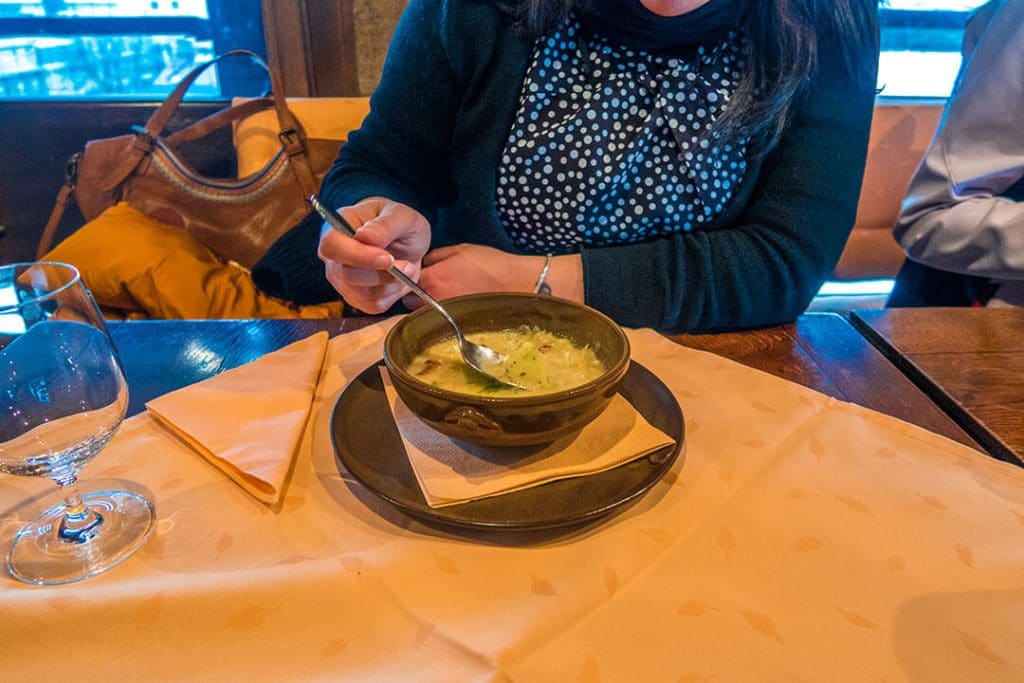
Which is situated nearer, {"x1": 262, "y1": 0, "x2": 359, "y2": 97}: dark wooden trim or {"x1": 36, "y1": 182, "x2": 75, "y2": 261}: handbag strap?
{"x1": 36, "y1": 182, "x2": 75, "y2": 261}: handbag strap

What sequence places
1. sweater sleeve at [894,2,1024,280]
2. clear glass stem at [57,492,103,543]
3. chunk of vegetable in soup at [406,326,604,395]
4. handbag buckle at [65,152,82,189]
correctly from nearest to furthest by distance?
clear glass stem at [57,492,103,543] < chunk of vegetable in soup at [406,326,604,395] < sweater sleeve at [894,2,1024,280] < handbag buckle at [65,152,82,189]

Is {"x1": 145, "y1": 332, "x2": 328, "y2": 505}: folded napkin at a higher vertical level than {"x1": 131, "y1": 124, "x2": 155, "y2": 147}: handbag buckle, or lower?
lower

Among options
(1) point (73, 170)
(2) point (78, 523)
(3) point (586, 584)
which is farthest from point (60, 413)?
(1) point (73, 170)

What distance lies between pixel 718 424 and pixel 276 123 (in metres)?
1.67

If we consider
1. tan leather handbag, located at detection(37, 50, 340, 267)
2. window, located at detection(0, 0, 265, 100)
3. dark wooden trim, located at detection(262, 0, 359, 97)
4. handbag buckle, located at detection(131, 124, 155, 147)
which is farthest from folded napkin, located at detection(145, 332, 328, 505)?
window, located at detection(0, 0, 265, 100)

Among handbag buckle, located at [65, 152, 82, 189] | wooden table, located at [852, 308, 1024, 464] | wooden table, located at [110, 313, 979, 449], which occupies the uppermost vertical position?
wooden table, located at [852, 308, 1024, 464]

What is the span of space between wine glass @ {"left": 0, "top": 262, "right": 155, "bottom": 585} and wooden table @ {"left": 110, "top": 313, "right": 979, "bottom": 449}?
7.4 inches

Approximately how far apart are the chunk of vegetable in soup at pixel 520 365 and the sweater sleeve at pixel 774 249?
287 mm

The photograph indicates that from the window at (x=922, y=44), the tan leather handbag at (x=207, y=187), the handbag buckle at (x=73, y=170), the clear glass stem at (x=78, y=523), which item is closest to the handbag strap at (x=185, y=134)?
the tan leather handbag at (x=207, y=187)

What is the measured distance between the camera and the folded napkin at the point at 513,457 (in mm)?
631

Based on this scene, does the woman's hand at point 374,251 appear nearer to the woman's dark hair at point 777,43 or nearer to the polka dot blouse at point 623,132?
the polka dot blouse at point 623,132

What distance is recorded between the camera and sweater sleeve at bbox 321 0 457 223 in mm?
1155

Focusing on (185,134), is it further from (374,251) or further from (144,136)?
(374,251)

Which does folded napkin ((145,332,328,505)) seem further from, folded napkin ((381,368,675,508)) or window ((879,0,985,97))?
window ((879,0,985,97))
